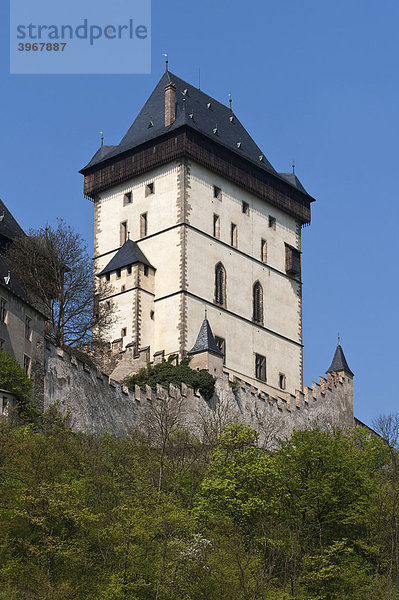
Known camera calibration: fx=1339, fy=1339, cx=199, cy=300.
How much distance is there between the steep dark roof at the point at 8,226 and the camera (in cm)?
5294

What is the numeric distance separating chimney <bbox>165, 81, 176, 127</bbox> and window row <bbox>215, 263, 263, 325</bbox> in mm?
7212

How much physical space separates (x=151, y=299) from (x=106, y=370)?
4.42m

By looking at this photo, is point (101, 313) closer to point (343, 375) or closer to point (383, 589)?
point (343, 375)

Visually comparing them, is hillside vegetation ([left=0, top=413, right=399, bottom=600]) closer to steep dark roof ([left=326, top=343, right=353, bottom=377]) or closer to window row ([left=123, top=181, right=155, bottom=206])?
steep dark roof ([left=326, top=343, right=353, bottom=377])

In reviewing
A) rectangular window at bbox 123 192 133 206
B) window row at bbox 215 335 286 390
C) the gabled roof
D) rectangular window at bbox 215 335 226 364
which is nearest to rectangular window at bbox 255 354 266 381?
window row at bbox 215 335 286 390

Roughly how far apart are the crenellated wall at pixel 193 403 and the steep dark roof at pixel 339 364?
0.48 m

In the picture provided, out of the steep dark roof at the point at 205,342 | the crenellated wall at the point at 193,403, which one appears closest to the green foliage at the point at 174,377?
the crenellated wall at the point at 193,403

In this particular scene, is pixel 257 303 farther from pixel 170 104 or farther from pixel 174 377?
pixel 174 377

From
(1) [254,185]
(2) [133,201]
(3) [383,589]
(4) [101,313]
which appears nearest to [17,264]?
(4) [101,313]

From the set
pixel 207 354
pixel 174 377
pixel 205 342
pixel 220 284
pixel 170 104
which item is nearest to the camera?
pixel 174 377

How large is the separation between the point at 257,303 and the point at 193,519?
2950 cm

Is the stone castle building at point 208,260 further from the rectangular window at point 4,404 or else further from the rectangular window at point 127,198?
the rectangular window at point 4,404

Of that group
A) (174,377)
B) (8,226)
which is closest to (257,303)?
(174,377)

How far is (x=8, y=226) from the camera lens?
5350 centimetres
